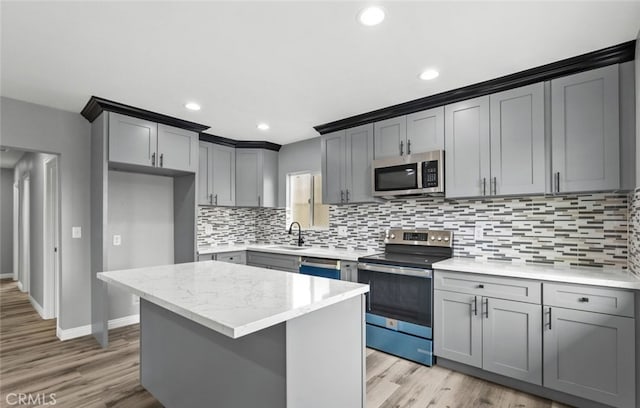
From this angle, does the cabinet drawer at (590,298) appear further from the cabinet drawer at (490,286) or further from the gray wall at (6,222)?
the gray wall at (6,222)

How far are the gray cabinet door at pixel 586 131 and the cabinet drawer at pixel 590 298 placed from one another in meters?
0.71

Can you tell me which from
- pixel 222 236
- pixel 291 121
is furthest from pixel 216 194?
pixel 291 121

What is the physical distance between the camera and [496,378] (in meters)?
2.52

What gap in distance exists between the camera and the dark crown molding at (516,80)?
2.18 m

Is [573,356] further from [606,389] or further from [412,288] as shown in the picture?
[412,288]

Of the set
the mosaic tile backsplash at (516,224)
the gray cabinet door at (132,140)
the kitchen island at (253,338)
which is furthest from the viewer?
the gray cabinet door at (132,140)

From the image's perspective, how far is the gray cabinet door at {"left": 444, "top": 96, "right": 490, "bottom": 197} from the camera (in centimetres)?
277

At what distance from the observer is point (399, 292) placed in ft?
9.70

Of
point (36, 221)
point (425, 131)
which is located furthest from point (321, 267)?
point (36, 221)

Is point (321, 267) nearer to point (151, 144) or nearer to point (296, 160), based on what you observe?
point (296, 160)

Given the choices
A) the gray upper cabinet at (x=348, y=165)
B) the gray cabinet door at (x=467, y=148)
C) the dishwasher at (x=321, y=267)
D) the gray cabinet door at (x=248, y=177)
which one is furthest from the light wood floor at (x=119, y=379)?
the gray cabinet door at (x=248, y=177)

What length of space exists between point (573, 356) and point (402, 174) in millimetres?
1898

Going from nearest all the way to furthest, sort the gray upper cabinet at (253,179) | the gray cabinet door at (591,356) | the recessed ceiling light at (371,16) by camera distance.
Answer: the recessed ceiling light at (371,16) < the gray cabinet door at (591,356) < the gray upper cabinet at (253,179)

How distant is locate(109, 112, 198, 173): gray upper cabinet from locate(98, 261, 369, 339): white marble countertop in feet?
5.41
